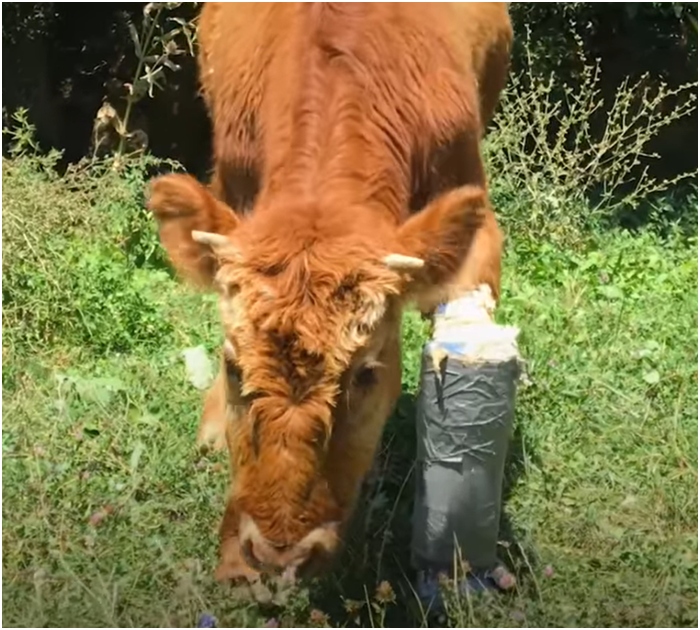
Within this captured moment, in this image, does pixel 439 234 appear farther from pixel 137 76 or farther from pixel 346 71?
pixel 137 76

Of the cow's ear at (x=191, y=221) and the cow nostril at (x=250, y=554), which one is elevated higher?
the cow's ear at (x=191, y=221)

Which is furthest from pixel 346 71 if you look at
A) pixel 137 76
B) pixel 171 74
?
pixel 171 74

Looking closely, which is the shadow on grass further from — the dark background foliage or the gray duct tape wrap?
the dark background foliage

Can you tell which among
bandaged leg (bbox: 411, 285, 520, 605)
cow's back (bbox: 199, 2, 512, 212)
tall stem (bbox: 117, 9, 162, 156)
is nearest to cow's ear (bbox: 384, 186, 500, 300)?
bandaged leg (bbox: 411, 285, 520, 605)

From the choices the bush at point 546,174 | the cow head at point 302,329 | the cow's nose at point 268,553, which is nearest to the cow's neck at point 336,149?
the cow head at point 302,329

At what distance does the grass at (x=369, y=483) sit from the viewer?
3998mm

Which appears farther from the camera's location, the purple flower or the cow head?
the purple flower

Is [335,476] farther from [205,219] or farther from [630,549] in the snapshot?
[630,549]

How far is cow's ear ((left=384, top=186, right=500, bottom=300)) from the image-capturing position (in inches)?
144

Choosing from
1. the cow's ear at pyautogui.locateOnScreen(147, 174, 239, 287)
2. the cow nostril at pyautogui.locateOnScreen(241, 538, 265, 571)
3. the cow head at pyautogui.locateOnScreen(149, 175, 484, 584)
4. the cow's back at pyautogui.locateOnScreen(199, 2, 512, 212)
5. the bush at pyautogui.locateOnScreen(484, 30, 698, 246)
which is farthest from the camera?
the bush at pyautogui.locateOnScreen(484, 30, 698, 246)

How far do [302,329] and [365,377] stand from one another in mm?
379

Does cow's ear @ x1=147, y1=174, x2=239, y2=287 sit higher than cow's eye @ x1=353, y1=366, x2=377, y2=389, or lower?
higher

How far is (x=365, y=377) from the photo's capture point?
3.63 meters

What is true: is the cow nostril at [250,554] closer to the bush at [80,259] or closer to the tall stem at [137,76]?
the bush at [80,259]
